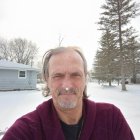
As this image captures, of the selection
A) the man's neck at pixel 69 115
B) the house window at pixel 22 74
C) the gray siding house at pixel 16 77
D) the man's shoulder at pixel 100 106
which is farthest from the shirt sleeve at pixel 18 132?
the house window at pixel 22 74

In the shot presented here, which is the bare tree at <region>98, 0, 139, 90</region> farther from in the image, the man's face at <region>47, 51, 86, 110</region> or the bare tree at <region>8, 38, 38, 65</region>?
the bare tree at <region>8, 38, 38, 65</region>

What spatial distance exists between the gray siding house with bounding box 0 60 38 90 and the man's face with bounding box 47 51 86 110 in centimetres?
2369

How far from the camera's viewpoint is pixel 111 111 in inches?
76.2

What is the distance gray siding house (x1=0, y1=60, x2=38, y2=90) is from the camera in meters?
25.0

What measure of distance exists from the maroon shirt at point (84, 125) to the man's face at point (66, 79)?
12 centimetres

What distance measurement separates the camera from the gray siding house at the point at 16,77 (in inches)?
986

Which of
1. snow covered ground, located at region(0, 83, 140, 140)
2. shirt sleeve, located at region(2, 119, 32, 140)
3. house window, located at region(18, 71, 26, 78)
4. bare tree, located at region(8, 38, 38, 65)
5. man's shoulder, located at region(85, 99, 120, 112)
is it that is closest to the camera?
shirt sleeve, located at region(2, 119, 32, 140)

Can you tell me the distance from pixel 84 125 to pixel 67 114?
0.14 meters

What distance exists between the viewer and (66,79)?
5.67 feet

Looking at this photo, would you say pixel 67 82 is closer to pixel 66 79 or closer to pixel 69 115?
pixel 66 79

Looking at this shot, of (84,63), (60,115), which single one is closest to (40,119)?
(60,115)

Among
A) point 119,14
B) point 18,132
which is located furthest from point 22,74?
point 18,132

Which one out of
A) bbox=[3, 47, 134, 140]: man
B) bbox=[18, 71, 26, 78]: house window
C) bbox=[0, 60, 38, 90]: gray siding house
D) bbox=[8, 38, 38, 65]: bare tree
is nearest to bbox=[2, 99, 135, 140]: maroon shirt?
bbox=[3, 47, 134, 140]: man

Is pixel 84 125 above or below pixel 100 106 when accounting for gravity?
below
